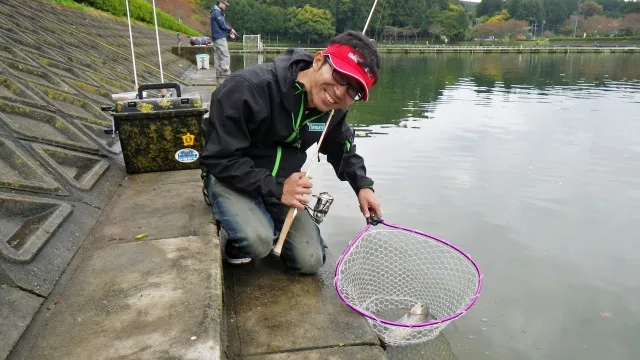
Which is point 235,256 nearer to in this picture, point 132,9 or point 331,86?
point 331,86

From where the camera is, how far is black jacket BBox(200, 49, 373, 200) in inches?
109

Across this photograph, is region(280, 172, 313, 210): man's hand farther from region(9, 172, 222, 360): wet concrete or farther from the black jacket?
region(9, 172, 222, 360): wet concrete

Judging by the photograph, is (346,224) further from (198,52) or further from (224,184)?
(198,52)

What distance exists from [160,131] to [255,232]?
5.21 feet

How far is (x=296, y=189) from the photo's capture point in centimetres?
273

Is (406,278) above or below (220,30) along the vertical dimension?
below

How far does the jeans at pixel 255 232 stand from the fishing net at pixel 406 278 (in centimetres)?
24

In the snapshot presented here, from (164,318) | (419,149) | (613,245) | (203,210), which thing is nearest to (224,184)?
(203,210)

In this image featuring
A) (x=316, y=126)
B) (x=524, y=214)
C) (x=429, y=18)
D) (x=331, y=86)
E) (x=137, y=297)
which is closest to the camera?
(x=137, y=297)

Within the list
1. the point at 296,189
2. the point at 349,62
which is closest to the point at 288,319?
the point at 296,189

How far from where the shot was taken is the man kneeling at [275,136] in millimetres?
2643

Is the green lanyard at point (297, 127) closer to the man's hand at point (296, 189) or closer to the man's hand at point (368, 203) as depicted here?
the man's hand at point (296, 189)

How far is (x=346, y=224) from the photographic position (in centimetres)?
582

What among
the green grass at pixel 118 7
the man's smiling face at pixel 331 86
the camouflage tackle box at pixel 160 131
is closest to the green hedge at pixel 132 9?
the green grass at pixel 118 7
